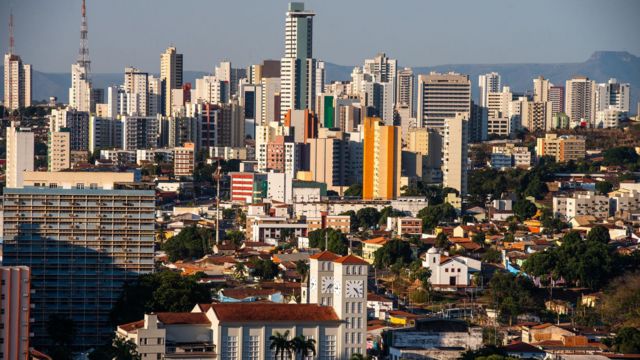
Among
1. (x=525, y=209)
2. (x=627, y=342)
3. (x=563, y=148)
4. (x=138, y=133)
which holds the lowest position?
(x=627, y=342)

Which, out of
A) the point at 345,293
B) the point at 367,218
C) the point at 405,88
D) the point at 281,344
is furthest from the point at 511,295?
the point at 405,88

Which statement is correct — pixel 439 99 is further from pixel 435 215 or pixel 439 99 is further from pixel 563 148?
pixel 435 215

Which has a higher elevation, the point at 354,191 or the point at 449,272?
the point at 354,191

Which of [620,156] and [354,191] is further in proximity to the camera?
[620,156]

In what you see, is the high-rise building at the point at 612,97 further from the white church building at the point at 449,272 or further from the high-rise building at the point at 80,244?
the high-rise building at the point at 80,244

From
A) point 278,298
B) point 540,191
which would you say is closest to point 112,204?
point 278,298

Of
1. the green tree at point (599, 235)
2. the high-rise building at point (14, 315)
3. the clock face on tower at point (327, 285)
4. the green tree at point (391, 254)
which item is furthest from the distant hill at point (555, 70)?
the high-rise building at point (14, 315)
